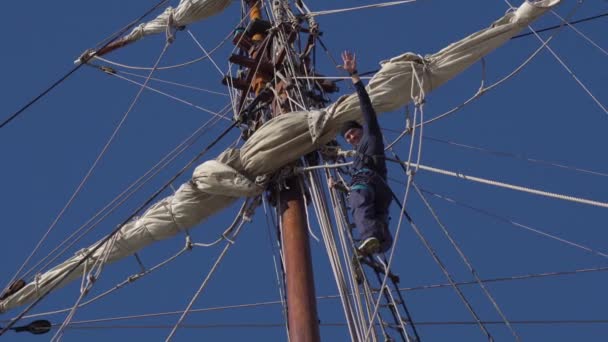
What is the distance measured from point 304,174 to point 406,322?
171cm

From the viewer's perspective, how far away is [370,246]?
28.7ft

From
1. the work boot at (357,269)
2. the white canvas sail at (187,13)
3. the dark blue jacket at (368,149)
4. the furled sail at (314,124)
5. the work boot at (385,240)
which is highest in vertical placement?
the white canvas sail at (187,13)

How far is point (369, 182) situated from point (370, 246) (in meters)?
0.57

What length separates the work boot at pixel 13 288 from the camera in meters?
12.9

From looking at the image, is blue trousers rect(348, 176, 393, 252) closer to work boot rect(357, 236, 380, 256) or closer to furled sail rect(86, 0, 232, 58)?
work boot rect(357, 236, 380, 256)

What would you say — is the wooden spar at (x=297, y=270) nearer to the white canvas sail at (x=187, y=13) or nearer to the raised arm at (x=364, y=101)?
the raised arm at (x=364, y=101)

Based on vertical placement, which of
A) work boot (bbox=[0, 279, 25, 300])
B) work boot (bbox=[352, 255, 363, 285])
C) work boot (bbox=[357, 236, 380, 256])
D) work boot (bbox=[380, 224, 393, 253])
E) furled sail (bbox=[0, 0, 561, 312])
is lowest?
work boot (bbox=[357, 236, 380, 256])

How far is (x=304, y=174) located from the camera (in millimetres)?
10695

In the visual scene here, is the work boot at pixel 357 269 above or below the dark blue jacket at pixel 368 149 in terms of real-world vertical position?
below

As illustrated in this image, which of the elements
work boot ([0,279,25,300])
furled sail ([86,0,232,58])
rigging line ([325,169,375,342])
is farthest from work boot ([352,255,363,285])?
furled sail ([86,0,232,58])

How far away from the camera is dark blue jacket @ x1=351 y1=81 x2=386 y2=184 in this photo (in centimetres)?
905

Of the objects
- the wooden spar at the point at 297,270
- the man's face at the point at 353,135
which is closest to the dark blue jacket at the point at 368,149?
the man's face at the point at 353,135

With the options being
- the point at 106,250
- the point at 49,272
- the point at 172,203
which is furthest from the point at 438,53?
the point at 49,272

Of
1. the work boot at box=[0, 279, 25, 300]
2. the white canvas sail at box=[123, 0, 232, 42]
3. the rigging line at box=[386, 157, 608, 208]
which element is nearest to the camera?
the rigging line at box=[386, 157, 608, 208]
